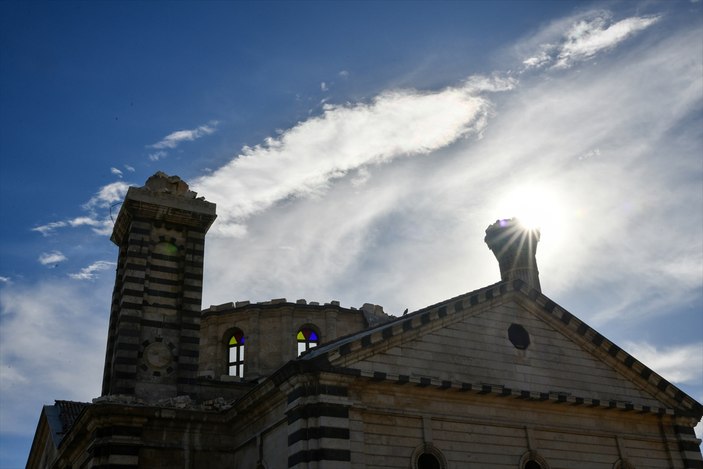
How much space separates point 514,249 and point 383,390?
9.49 metres

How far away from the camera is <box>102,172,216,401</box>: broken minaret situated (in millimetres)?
22875

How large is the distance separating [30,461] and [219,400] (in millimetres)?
14851

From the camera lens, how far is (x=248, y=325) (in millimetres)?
39312

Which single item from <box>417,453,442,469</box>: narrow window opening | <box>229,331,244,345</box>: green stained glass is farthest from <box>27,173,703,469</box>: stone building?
<box>229,331,244,345</box>: green stained glass

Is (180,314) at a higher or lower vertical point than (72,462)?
higher

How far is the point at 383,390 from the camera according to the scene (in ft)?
63.1

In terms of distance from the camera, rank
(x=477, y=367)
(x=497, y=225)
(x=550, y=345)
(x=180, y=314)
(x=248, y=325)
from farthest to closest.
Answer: (x=248, y=325) → (x=497, y=225) → (x=180, y=314) → (x=550, y=345) → (x=477, y=367)

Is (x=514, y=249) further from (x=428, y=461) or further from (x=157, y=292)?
(x=157, y=292)

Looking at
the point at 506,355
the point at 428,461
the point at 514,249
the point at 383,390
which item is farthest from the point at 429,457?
the point at 514,249

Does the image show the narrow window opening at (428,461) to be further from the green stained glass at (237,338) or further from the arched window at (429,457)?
the green stained glass at (237,338)

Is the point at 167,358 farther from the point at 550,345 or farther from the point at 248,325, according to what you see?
the point at 248,325

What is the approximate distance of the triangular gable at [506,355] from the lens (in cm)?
1961

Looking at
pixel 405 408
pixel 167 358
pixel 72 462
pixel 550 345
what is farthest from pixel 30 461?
pixel 550 345

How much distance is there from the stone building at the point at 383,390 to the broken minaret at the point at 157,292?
0.16 feet
